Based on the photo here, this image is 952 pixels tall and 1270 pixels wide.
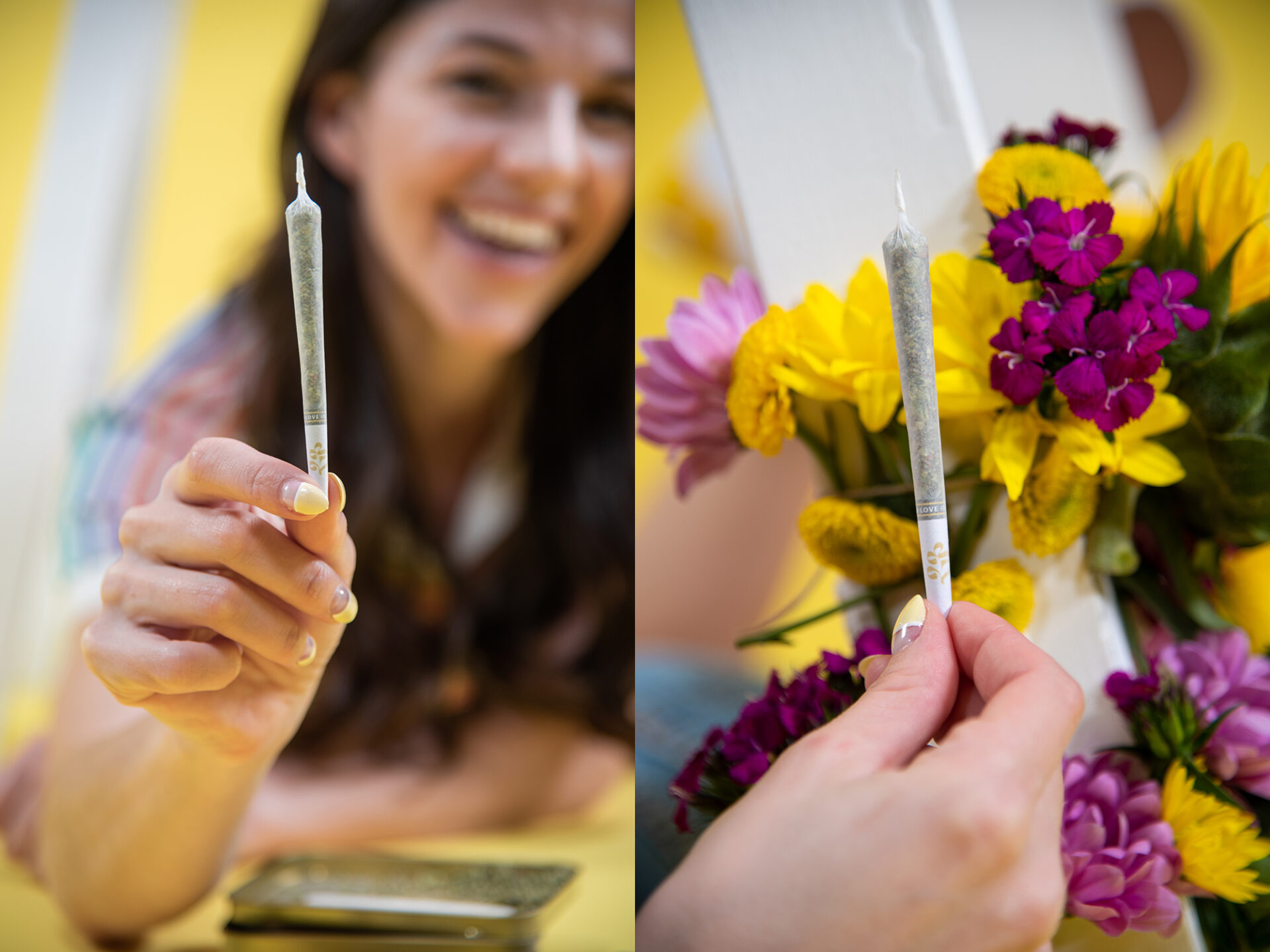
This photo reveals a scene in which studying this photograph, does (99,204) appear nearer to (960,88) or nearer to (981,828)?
(960,88)

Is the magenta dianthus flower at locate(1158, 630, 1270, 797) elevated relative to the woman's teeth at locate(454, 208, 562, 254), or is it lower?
lower

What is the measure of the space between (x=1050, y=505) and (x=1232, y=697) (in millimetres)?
84

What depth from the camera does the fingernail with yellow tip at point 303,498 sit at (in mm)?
205

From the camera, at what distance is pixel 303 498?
8.1 inches

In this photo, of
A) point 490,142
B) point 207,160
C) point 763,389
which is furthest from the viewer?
point 207,160

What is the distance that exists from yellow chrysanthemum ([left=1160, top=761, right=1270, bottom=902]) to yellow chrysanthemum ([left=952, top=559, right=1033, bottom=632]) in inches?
2.3

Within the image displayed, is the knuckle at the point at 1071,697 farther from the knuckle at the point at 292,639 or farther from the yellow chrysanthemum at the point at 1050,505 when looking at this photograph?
the knuckle at the point at 292,639

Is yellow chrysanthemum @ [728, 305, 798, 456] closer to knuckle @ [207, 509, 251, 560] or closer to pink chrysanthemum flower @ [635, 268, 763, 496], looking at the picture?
pink chrysanthemum flower @ [635, 268, 763, 496]

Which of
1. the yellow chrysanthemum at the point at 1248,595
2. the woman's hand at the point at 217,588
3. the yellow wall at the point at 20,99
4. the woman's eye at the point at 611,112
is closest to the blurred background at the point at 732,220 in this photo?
the woman's eye at the point at 611,112

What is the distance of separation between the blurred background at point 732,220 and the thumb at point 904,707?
37cm

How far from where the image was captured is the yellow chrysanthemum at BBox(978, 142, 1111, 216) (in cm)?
26

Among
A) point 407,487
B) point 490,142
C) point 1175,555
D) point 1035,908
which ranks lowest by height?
point 1035,908

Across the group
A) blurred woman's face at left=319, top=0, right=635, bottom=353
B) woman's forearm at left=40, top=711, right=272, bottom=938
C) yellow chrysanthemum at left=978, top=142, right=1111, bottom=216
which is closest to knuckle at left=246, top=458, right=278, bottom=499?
woman's forearm at left=40, top=711, right=272, bottom=938

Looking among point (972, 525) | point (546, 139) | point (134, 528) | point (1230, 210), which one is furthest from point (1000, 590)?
→ point (546, 139)
